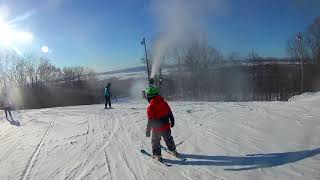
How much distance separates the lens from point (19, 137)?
13.2m

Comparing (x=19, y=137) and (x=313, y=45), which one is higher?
(x=313, y=45)

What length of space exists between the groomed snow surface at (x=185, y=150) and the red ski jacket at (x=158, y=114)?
0.82m

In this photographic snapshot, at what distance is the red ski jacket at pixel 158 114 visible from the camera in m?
7.87

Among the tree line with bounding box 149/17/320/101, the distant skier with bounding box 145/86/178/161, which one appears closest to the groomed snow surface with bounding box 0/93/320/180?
the distant skier with bounding box 145/86/178/161

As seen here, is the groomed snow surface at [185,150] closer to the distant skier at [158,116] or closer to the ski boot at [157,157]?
the ski boot at [157,157]

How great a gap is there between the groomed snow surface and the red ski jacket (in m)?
0.82

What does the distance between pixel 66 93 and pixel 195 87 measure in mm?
24146

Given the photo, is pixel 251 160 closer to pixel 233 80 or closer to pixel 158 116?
pixel 158 116

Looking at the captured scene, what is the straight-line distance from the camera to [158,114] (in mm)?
7887

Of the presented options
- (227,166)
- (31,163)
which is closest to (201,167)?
(227,166)

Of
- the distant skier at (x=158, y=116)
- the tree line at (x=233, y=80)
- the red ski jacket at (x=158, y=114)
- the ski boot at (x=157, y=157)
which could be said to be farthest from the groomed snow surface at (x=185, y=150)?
the tree line at (x=233, y=80)

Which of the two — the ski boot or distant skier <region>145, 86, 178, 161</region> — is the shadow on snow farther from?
distant skier <region>145, 86, 178, 161</region>

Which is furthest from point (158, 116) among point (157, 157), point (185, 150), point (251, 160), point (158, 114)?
point (251, 160)

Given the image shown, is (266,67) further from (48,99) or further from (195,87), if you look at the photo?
(48,99)
